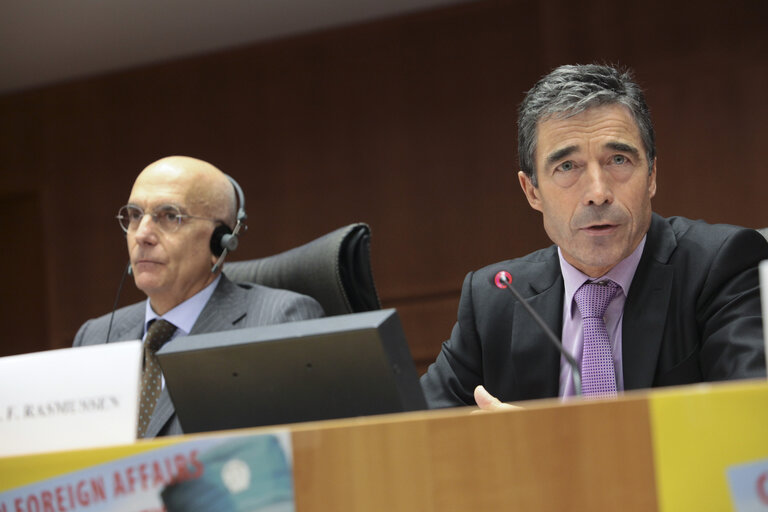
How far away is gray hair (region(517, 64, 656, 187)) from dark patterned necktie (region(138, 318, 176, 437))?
0.98m

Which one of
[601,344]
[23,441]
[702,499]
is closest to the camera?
[702,499]

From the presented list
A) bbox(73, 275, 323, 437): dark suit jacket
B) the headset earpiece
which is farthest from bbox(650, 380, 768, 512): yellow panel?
the headset earpiece

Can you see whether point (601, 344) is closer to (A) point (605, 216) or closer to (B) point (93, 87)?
(A) point (605, 216)

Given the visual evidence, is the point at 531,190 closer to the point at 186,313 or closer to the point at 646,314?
the point at 646,314

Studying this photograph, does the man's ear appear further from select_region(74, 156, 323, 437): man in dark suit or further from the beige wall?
the beige wall

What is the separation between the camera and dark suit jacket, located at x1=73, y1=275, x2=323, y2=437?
189cm

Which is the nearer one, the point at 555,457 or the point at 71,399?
the point at 555,457

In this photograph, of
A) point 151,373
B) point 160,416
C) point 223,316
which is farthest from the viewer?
point 223,316

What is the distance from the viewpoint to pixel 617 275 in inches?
62.1

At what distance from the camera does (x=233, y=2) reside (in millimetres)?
4168

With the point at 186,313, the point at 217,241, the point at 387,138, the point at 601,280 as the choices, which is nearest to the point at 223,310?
the point at 186,313

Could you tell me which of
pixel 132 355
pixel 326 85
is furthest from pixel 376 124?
pixel 132 355

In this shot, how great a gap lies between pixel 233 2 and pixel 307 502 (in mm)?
3692

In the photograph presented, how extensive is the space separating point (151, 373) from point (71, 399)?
107cm
